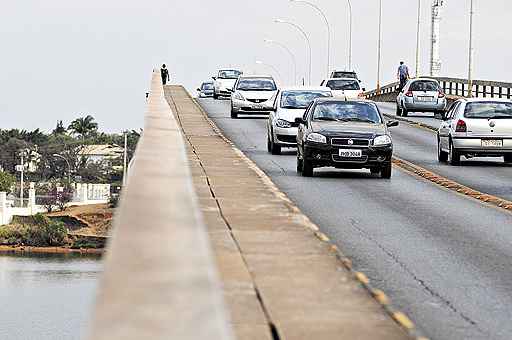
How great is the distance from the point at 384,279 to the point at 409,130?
38657 mm

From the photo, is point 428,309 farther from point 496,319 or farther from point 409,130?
point 409,130

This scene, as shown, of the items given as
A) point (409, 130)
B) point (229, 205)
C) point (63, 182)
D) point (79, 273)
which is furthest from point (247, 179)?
point (63, 182)

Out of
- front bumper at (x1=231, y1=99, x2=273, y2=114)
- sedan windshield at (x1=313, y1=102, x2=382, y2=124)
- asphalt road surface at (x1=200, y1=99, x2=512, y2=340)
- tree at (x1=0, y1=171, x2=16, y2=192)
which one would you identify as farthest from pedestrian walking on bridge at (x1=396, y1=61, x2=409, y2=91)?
tree at (x1=0, y1=171, x2=16, y2=192)

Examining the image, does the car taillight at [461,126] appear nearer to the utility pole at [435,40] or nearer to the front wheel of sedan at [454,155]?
the front wheel of sedan at [454,155]

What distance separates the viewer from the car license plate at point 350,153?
1048 inches

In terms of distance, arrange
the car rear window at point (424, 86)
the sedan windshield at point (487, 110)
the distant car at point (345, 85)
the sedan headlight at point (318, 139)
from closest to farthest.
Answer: the sedan headlight at point (318, 139), the sedan windshield at point (487, 110), the car rear window at point (424, 86), the distant car at point (345, 85)

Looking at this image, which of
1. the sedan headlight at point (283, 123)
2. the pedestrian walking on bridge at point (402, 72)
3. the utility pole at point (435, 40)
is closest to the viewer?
the sedan headlight at point (283, 123)

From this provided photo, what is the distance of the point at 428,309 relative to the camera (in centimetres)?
948

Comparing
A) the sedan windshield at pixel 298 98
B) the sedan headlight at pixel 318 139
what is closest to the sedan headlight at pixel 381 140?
the sedan headlight at pixel 318 139

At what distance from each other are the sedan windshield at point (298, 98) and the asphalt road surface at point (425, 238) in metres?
3.62

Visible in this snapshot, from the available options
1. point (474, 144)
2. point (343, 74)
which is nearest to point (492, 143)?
point (474, 144)

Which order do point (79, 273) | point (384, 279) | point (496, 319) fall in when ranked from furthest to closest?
1. point (79, 273)
2. point (384, 279)
3. point (496, 319)

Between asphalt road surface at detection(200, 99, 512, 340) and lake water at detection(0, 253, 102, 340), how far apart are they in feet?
74.4

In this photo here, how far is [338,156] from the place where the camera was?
87.4ft
